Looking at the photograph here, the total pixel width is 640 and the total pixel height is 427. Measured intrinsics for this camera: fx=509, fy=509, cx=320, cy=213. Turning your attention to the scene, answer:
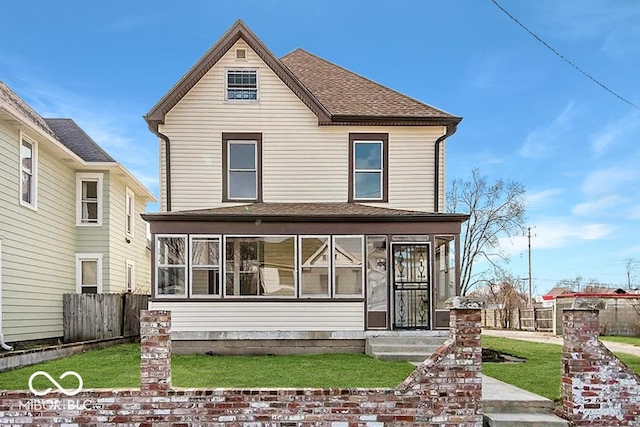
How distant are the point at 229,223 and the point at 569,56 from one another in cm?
785

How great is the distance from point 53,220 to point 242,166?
592 centimetres

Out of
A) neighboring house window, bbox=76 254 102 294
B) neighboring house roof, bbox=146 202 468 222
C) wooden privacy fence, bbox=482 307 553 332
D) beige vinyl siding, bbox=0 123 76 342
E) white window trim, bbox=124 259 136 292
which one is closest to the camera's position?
neighboring house roof, bbox=146 202 468 222

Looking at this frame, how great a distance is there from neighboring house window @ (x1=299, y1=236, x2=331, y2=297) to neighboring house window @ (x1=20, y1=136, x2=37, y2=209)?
23.7 ft

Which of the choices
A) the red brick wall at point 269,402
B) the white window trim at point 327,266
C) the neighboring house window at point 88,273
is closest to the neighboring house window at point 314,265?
the white window trim at point 327,266

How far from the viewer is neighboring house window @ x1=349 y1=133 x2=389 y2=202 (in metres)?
13.0

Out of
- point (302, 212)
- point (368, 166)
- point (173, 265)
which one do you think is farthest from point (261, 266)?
point (368, 166)

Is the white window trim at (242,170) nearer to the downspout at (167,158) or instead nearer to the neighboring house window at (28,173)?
the downspout at (167,158)

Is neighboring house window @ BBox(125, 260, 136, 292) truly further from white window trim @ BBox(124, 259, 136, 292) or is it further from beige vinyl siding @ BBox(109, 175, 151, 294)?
beige vinyl siding @ BBox(109, 175, 151, 294)

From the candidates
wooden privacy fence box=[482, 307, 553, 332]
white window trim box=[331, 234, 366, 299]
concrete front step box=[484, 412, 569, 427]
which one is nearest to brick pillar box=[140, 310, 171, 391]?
concrete front step box=[484, 412, 569, 427]

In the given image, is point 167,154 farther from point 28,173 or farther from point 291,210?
point 28,173

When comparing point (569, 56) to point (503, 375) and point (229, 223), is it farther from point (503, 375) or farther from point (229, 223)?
point (229, 223)

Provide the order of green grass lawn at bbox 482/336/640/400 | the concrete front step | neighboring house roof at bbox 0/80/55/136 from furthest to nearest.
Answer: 1. neighboring house roof at bbox 0/80/55/136
2. green grass lawn at bbox 482/336/640/400
3. the concrete front step

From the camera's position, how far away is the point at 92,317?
14562mm

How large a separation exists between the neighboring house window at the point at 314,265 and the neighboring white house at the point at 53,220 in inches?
274
